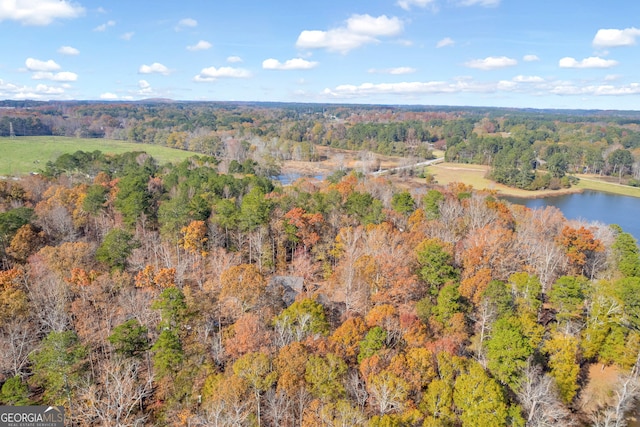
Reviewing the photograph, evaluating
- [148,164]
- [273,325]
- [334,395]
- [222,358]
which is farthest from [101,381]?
[148,164]

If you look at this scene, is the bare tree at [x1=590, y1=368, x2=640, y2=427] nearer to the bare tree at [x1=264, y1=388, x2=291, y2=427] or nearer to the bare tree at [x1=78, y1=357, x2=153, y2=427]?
the bare tree at [x1=264, y1=388, x2=291, y2=427]

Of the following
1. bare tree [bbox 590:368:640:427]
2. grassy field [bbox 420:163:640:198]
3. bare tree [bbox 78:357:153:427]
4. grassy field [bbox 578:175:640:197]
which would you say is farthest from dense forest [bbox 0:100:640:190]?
bare tree [bbox 590:368:640:427]

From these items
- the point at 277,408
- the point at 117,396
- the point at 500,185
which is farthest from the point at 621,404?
the point at 500,185

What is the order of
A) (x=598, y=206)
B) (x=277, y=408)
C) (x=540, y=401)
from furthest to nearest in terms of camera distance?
(x=598, y=206) → (x=540, y=401) → (x=277, y=408)

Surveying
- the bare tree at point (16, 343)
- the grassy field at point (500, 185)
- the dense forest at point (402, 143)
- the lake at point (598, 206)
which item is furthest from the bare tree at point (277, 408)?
the grassy field at point (500, 185)

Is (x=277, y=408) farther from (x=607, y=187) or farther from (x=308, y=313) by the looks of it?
(x=607, y=187)

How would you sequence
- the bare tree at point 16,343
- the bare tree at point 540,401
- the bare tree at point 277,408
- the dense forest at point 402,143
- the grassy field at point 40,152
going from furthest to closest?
the dense forest at point 402,143
the grassy field at point 40,152
the bare tree at point 16,343
the bare tree at point 540,401
the bare tree at point 277,408

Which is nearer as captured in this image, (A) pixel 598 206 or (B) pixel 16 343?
(B) pixel 16 343

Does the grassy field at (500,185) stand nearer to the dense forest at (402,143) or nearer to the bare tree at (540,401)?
the dense forest at (402,143)
